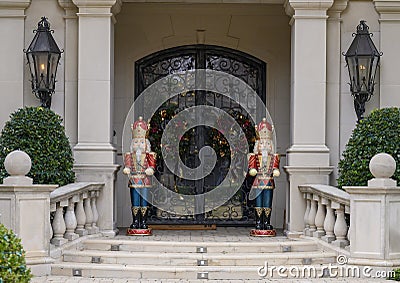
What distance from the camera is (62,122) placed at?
1368 centimetres

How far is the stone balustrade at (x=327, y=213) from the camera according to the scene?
1149 centimetres

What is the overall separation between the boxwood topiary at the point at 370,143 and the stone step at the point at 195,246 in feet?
3.87

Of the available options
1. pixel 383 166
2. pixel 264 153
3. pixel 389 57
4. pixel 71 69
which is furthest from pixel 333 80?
pixel 71 69

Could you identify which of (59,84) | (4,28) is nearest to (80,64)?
(59,84)

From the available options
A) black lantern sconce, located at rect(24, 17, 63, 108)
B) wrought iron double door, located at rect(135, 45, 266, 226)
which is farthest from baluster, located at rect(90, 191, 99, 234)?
wrought iron double door, located at rect(135, 45, 266, 226)

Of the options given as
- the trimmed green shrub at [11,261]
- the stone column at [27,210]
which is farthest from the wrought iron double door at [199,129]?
the trimmed green shrub at [11,261]

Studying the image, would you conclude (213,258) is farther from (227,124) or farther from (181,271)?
(227,124)

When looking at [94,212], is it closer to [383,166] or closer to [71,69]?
[71,69]

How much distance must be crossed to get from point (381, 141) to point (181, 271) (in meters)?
3.51

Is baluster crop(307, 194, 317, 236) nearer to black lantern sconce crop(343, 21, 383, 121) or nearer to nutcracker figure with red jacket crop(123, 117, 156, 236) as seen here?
black lantern sconce crop(343, 21, 383, 121)

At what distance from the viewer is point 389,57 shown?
45.2ft

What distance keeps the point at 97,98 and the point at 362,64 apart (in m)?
4.28

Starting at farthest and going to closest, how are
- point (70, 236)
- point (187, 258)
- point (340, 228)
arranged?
point (70, 236) → point (340, 228) → point (187, 258)

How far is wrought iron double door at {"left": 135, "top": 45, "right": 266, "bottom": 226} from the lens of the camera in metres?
15.4
